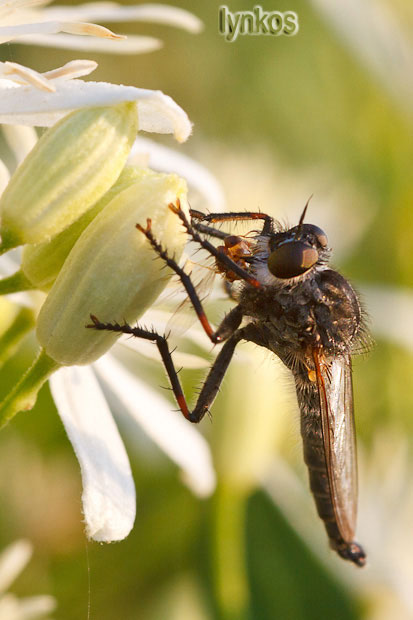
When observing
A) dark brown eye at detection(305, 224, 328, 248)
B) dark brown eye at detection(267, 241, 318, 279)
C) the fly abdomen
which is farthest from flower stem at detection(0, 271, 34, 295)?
the fly abdomen

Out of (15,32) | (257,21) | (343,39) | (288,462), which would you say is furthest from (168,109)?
(343,39)

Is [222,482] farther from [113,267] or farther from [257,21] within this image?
[257,21]

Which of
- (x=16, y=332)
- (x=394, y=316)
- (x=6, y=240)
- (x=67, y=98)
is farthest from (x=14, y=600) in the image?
(x=394, y=316)

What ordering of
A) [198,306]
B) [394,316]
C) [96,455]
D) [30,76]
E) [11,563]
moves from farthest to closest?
[394,316] → [11,563] → [198,306] → [96,455] → [30,76]

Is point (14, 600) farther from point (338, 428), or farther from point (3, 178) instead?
point (3, 178)

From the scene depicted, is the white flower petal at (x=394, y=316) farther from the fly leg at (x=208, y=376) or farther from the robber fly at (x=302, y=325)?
the fly leg at (x=208, y=376)

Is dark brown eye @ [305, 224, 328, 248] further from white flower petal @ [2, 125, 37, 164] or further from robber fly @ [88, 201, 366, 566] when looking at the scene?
white flower petal @ [2, 125, 37, 164]

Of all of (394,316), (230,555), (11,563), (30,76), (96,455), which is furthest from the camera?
(394,316)

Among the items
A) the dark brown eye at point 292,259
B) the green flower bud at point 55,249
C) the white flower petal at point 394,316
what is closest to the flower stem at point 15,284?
the green flower bud at point 55,249
